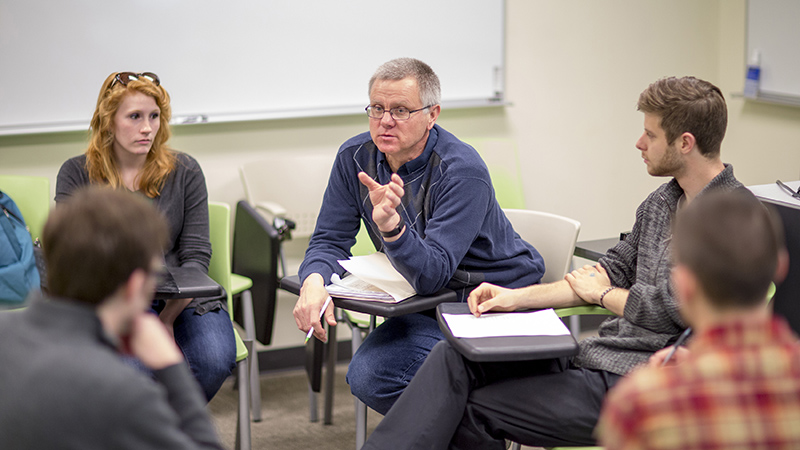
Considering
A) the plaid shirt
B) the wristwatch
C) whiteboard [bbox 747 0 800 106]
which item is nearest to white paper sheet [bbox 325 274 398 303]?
the wristwatch

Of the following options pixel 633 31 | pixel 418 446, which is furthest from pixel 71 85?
pixel 633 31

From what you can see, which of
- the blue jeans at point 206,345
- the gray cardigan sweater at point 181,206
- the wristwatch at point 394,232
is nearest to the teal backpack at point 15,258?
the gray cardigan sweater at point 181,206

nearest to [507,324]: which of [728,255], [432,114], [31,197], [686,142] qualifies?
[686,142]

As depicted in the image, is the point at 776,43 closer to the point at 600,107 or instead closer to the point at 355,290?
the point at 600,107

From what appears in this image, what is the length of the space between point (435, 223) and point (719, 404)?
123cm

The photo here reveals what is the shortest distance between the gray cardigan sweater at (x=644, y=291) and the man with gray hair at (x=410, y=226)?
306mm

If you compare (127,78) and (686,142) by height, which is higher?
(127,78)

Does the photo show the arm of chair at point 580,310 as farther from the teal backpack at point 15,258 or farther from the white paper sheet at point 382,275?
the teal backpack at point 15,258

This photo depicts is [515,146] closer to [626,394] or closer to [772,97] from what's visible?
[772,97]

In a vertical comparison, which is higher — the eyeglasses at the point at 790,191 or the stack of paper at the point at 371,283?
the eyeglasses at the point at 790,191

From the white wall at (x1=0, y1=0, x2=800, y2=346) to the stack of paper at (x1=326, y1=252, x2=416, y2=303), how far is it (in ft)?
4.77

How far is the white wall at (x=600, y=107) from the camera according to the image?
3610 mm

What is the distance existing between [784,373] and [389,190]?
1.11 metres

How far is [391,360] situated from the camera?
2037 mm
